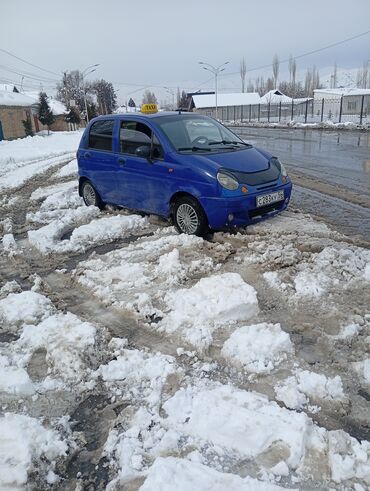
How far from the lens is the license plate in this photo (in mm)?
6012

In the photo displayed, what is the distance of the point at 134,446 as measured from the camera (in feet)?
8.77

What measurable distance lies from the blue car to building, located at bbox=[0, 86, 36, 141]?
34.2 meters

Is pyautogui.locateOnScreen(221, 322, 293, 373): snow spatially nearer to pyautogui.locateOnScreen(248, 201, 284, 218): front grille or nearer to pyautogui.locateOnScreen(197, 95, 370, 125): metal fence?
pyautogui.locateOnScreen(248, 201, 284, 218): front grille

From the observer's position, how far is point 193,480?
2.39m

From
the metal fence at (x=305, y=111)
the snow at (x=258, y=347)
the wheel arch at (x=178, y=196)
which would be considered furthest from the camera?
the metal fence at (x=305, y=111)

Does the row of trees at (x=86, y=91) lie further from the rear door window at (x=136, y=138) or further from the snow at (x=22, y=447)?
the snow at (x=22, y=447)

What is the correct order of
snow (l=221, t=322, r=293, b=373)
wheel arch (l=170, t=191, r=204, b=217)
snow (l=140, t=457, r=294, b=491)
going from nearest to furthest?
snow (l=140, t=457, r=294, b=491), snow (l=221, t=322, r=293, b=373), wheel arch (l=170, t=191, r=204, b=217)

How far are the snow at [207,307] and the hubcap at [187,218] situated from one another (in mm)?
1796

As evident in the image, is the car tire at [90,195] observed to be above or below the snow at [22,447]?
above

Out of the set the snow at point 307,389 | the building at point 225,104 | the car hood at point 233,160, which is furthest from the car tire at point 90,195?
the building at point 225,104

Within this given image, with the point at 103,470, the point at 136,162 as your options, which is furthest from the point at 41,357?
the point at 136,162

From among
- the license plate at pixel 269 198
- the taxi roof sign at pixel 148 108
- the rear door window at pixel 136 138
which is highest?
the taxi roof sign at pixel 148 108

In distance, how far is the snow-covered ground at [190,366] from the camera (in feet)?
8.30

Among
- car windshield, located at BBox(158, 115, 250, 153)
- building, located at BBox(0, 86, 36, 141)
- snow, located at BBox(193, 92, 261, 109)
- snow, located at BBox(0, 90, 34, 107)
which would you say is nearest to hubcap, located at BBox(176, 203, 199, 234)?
car windshield, located at BBox(158, 115, 250, 153)
